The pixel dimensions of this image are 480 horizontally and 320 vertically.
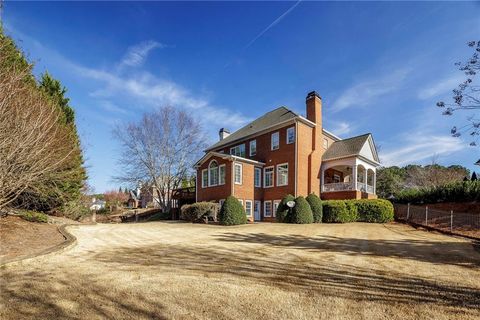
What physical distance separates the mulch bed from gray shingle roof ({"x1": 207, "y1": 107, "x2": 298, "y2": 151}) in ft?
62.9

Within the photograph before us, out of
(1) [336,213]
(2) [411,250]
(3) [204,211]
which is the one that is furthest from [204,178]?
(2) [411,250]

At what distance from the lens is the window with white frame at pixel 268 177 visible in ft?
87.7

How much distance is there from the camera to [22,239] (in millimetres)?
9781

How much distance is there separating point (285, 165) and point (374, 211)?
8003 millimetres

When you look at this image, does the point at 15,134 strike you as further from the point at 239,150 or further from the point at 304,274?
the point at 239,150

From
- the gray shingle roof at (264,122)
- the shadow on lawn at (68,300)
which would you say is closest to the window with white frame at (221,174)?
the gray shingle roof at (264,122)

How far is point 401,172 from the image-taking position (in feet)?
166

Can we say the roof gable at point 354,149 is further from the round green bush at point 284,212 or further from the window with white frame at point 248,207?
the round green bush at point 284,212

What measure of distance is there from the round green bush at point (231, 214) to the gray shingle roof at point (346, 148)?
447 inches

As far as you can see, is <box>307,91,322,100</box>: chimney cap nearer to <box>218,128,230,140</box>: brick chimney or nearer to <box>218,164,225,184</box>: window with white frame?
<box>218,164,225,184</box>: window with white frame

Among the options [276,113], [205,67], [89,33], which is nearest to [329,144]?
[276,113]

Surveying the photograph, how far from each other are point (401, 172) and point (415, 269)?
49812 millimetres

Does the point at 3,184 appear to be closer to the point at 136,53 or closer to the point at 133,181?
the point at 136,53

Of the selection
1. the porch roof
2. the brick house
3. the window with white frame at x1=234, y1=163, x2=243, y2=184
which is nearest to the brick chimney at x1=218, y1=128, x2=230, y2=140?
the brick house
